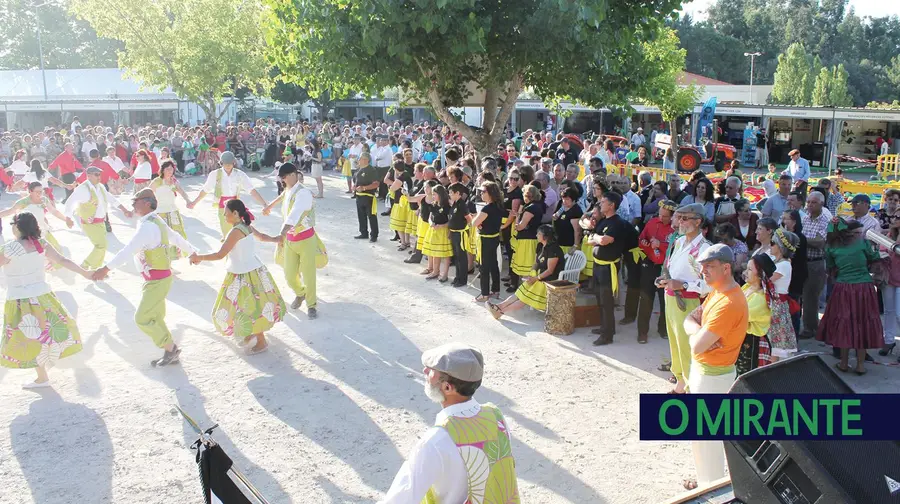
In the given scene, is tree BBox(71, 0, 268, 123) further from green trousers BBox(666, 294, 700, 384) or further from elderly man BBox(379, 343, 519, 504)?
elderly man BBox(379, 343, 519, 504)

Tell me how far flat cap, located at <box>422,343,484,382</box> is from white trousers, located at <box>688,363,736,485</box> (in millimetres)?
2170

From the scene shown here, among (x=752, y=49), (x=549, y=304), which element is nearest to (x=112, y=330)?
(x=549, y=304)

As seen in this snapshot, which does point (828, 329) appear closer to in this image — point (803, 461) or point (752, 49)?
point (803, 461)

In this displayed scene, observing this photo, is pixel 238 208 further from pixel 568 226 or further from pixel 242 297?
pixel 568 226

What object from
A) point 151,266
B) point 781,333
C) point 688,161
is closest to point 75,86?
point 688,161

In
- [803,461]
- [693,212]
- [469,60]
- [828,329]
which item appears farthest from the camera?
[469,60]

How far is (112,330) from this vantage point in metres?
8.32

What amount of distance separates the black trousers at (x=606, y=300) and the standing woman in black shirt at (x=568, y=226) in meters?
0.97

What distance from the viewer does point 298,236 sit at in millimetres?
8570

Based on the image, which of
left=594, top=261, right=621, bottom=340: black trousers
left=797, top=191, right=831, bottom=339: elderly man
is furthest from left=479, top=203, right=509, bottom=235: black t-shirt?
left=797, top=191, right=831, bottom=339: elderly man

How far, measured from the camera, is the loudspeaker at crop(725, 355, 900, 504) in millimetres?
2689

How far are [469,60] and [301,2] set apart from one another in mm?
2943

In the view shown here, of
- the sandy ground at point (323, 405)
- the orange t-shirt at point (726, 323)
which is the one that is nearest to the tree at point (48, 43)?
the sandy ground at point (323, 405)

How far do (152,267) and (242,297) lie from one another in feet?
2.90
